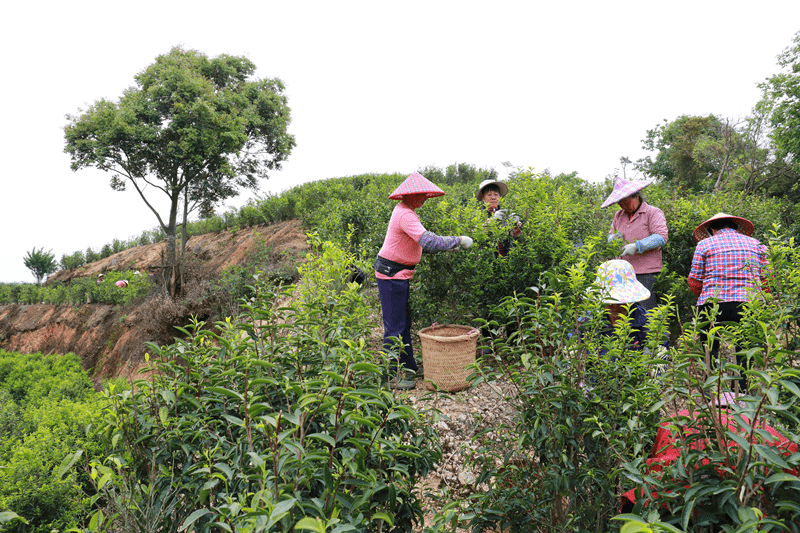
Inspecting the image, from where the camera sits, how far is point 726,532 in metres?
0.98

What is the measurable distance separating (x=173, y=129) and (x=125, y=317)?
6488 millimetres

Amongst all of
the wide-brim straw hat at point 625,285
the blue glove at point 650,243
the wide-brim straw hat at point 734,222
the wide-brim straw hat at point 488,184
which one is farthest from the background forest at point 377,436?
the wide-brim straw hat at point 488,184

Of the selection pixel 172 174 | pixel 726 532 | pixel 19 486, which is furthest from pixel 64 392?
pixel 172 174

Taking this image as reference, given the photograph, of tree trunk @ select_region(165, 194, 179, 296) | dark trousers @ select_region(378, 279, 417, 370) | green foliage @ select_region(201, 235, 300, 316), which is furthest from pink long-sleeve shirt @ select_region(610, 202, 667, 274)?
tree trunk @ select_region(165, 194, 179, 296)

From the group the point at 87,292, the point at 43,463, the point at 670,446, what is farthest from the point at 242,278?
the point at 87,292

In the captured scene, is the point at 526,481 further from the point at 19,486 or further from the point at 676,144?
the point at 676,144

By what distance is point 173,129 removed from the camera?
13961 mm

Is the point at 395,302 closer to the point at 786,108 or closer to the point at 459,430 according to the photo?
the point at 459,430

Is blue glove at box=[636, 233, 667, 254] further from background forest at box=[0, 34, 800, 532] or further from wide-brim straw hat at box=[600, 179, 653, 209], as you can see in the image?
background forest at box=[0, 34, 800, 532]

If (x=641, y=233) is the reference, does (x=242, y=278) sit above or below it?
below

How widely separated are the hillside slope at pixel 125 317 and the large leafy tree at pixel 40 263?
5.80 meters

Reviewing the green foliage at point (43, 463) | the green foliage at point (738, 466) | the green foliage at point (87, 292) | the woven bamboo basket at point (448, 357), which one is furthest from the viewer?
the green foliage at point (87, 292)

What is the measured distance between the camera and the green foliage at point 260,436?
1.17 metres

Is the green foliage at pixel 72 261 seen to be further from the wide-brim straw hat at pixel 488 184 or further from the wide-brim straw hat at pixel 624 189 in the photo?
the wide-brim straw hat at pixel 624 189
